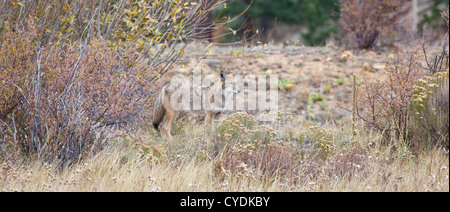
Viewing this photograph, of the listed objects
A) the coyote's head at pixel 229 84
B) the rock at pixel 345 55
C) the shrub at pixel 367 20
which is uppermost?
the shrub at pixel 367 20

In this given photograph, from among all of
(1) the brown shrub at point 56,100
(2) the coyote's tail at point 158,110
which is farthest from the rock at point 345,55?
(1) the brown shrub at point 56,100

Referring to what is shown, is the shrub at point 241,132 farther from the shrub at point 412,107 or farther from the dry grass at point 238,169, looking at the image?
the shrub at point 412,107

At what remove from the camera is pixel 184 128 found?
8.07 metres

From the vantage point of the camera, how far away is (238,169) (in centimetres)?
584

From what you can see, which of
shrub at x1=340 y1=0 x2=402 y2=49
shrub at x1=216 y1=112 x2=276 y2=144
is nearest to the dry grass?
shrub at x1=216 y1=112 x2=276 y2=144

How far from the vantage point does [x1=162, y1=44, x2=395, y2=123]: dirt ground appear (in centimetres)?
1127

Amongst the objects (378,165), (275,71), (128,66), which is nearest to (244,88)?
(275,71)

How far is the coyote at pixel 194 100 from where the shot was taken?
7703 millimetres

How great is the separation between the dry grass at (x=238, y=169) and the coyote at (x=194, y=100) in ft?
2.86

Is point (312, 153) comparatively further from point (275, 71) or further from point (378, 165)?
point (275, 71)

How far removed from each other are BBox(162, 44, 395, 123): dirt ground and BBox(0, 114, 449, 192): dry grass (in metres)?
4.23

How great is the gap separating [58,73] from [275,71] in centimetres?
726

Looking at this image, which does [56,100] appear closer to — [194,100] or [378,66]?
[194,100]

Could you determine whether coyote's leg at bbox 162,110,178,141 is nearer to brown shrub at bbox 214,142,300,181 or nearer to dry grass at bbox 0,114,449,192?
dry grass at bbox 0,114,449,192
